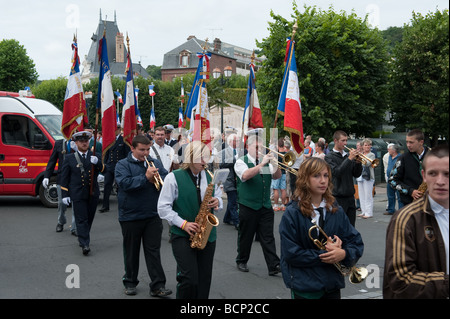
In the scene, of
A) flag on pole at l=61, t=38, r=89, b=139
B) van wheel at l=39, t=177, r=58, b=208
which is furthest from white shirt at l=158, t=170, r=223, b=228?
van wheel at l=39, t=177, r=58, b=208

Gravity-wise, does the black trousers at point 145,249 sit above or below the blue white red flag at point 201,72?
below

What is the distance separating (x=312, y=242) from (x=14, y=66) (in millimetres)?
50038

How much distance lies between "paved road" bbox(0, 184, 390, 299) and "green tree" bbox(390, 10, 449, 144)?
1620cm

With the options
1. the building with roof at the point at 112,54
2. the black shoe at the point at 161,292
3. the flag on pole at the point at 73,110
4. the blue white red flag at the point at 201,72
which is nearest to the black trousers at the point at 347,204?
the black shoe at the point at 161,292

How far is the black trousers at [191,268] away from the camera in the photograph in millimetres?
4621

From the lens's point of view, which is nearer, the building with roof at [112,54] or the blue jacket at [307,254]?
the blue jacket at [307,254]

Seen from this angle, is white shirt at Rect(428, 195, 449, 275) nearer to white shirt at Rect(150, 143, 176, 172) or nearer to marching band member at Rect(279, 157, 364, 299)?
marching band member at Rect(279, 157, 364, 299)

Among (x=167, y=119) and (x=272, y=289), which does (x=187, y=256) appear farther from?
Result: (x=167, y=119)

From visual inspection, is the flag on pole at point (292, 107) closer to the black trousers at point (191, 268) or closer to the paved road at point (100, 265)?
the paved road at point (100, 265)

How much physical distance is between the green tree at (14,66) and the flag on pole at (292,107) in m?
45.0

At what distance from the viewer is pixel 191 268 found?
4.66 metres

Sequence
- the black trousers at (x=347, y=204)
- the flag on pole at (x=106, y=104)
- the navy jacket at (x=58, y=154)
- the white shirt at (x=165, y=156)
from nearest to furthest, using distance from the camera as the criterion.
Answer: the black trousers at (x=347, y=204), the flag on pole at (x=106, y=104), the white shirt at (x=165, y=156), the navy jacket at (x=58, y=154)

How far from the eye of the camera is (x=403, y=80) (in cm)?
2731

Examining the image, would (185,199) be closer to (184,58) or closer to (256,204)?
(256,204)
